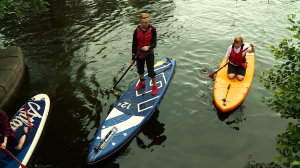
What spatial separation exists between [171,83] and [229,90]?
80.6 inches

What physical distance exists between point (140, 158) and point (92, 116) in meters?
2.12

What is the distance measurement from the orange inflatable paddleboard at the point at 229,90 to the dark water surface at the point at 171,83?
1.11ft

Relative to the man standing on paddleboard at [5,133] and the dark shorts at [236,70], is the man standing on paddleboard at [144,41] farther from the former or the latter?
the man standing on paddleboard at [5,133]

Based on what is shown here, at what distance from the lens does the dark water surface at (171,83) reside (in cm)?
521

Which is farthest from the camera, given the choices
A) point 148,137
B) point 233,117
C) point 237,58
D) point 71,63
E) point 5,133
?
point 71,63

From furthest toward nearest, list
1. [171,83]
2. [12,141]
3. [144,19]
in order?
[171,83] → [144,19] → [12,141]

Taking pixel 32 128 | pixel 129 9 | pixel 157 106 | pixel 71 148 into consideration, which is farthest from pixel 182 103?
pixel 129 9

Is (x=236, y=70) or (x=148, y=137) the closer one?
(x=148, y=137)

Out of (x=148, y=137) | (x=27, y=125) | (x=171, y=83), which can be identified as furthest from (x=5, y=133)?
(x=171, y=83)

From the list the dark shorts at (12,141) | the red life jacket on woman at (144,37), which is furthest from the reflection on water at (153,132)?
the dark shorts at (12,141)

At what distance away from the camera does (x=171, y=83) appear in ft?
25.3

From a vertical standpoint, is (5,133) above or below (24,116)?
above

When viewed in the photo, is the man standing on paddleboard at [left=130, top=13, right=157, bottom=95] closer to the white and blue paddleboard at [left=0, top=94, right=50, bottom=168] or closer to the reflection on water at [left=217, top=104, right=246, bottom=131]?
the reflection on water at [left=217, top=104, right=246, bottom=131]

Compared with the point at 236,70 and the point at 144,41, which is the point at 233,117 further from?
the point at 144,41
